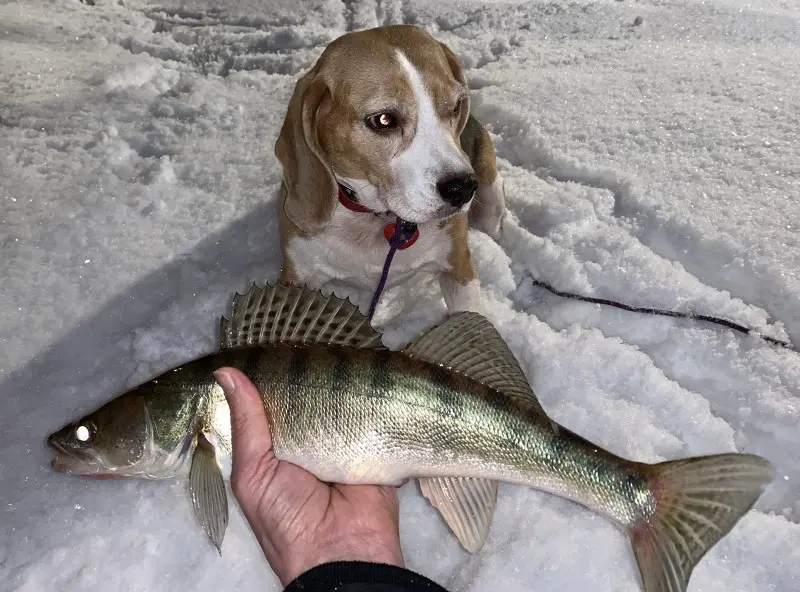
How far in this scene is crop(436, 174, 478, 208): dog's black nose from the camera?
2.08m

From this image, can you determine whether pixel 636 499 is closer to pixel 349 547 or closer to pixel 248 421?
pixel 349 547

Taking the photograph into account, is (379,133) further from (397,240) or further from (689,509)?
(689,509)

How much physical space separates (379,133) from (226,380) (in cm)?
100

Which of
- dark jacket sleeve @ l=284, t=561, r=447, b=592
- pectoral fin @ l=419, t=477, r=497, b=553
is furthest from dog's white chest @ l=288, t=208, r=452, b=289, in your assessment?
dark jacket sleeve @ l=284, t=561, r=447, b=592

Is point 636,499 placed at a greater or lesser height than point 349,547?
greater

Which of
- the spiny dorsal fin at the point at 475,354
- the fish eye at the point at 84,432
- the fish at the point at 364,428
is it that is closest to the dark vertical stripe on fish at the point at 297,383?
the fish at the point at 364,428

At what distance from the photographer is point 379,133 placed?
84.8 inches

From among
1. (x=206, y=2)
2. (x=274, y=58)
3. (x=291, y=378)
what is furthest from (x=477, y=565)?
(x=206, y=2)

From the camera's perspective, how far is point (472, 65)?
4062 millimetres

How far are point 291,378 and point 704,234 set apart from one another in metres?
2.02

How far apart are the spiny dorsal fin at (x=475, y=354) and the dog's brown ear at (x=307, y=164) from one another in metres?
0.78

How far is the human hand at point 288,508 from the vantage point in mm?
1575

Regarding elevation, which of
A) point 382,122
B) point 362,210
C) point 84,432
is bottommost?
point 84,432

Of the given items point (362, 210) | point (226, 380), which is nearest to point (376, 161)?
point (362, 210)
